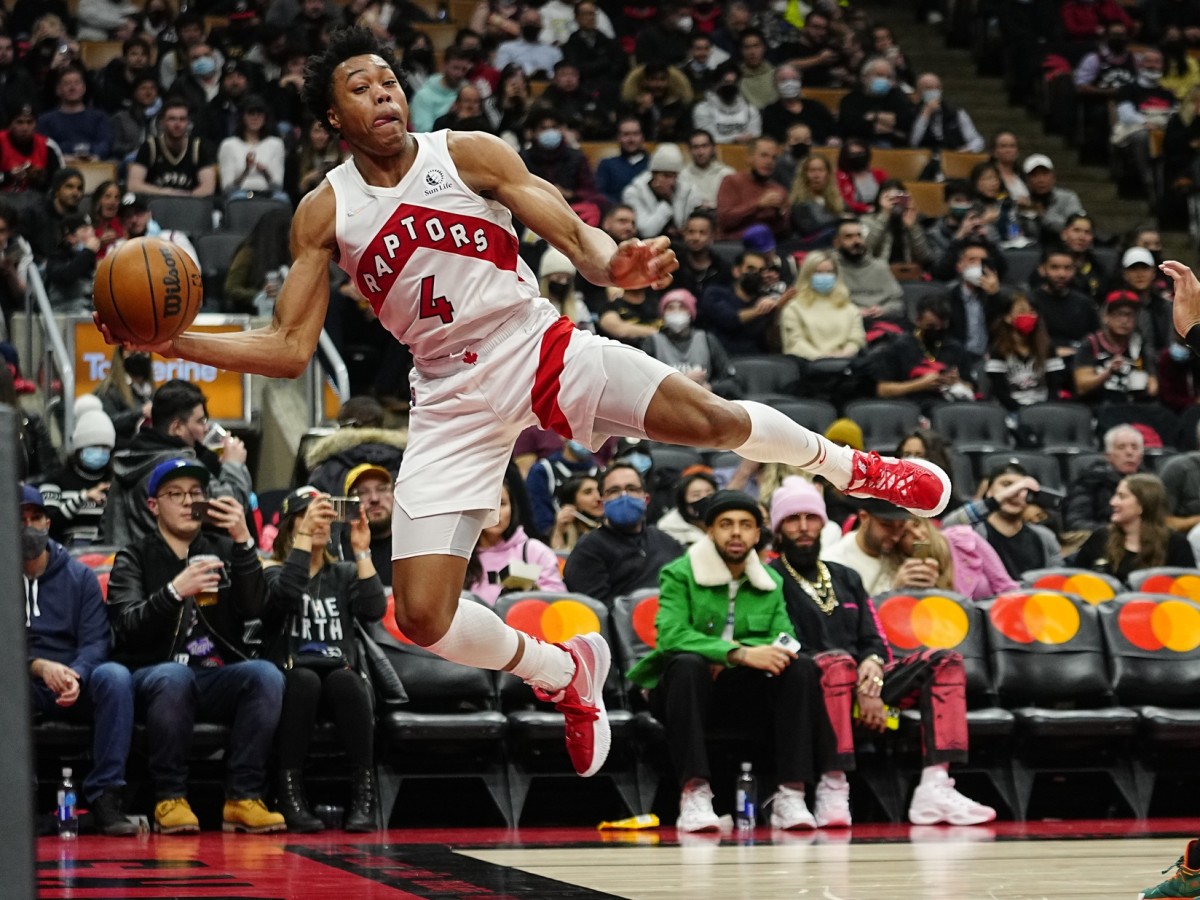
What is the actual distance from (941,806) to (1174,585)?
214 centimetres

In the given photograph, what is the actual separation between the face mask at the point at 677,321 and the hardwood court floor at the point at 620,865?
4.64 metres

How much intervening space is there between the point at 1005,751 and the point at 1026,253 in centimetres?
673

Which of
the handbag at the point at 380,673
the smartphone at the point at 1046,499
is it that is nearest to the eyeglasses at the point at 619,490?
the handbag at the point at 380,673

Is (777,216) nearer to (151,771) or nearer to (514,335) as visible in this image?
A: (151,771)

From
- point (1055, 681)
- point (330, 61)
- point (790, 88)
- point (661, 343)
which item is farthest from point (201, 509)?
point (790, 88)

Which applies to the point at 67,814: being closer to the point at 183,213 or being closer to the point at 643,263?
the point at 643,263

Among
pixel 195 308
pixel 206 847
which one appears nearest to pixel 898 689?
pixel 206 847

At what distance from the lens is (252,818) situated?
8156 millimetres

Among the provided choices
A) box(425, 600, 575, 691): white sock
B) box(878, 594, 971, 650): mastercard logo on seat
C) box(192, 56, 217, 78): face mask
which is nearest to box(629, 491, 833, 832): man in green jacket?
box(878, 594, 971, 650): mastercard logo on seat

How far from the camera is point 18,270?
1228 cm

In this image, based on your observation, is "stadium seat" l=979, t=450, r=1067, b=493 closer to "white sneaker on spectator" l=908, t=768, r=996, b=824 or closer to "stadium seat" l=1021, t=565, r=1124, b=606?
"stadium seat" l=1021, t=565, r=1124, b=606

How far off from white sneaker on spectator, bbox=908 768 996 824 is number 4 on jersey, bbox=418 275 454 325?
4031mm

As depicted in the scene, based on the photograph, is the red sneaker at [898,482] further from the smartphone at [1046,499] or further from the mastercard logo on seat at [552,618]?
the smartphone at [1046,499]

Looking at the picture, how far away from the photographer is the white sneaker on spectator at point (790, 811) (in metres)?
8.40
